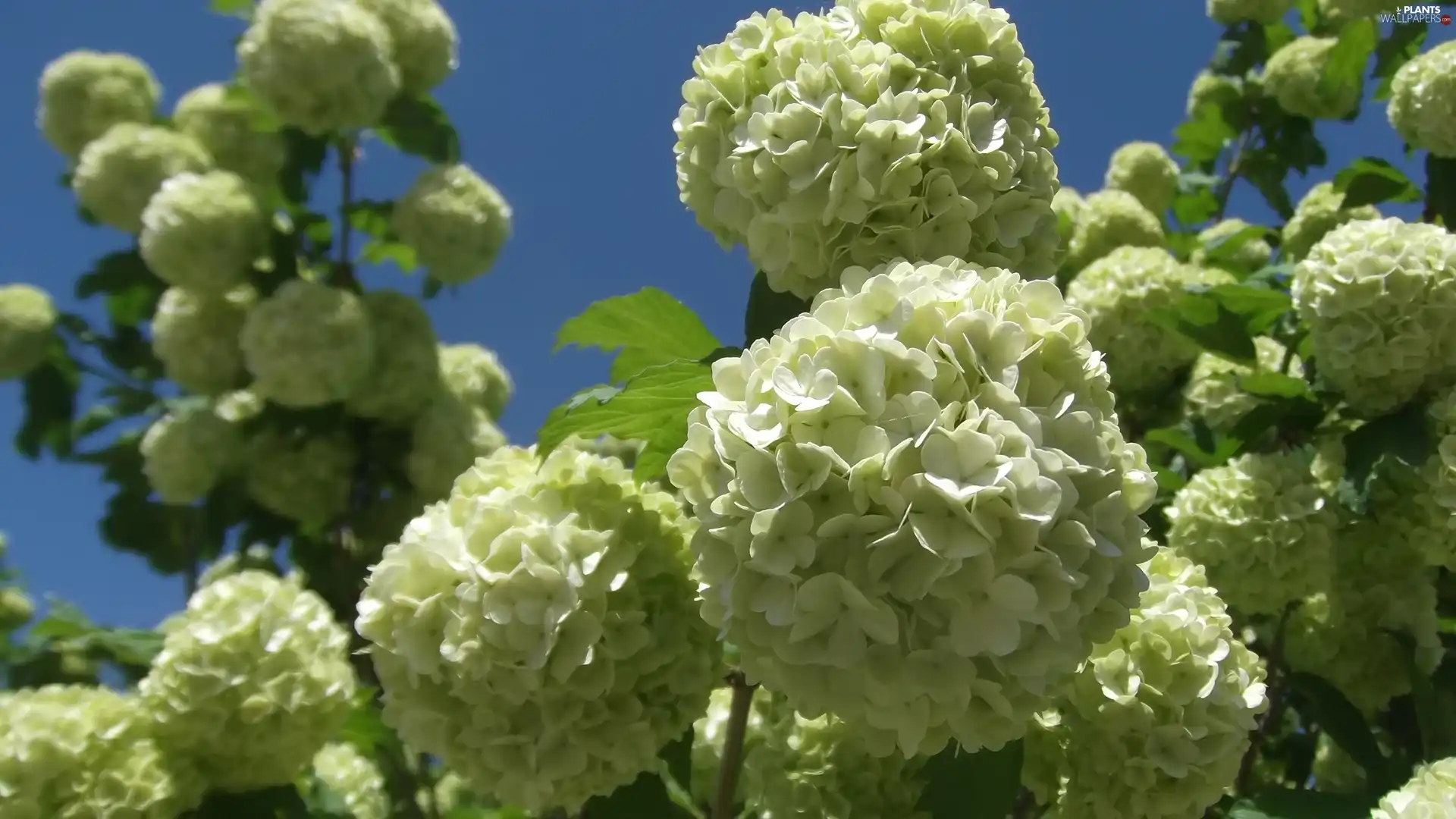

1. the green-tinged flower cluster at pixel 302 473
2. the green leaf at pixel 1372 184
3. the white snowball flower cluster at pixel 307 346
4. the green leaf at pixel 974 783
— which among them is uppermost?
the white snowball flower cluster at pixel 307 346

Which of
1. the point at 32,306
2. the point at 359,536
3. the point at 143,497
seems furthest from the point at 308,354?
the point at 32,306

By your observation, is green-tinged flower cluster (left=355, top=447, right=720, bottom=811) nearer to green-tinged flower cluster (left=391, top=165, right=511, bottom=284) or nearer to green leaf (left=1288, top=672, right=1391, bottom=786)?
green leaf (left=1288, top=672, right=1391, bottom=786)

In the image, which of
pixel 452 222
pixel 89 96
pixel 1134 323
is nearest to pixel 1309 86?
pixel 1134 323

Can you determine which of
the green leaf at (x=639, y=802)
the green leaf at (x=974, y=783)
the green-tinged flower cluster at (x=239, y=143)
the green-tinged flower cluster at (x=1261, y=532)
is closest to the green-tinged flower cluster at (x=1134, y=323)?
the green-tinged flower cluster at (x=1261, y=532)

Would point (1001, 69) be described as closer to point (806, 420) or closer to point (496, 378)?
point (806, 420)

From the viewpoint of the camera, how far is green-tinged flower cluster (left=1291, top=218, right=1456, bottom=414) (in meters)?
1.88

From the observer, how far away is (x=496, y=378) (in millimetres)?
3865

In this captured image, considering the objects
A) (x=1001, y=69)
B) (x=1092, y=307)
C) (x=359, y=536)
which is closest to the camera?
(x=1001, y=69)

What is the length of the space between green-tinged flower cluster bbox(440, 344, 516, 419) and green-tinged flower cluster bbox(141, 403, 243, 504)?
26.3 inches

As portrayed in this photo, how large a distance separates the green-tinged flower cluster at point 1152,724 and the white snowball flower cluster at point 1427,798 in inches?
6.9

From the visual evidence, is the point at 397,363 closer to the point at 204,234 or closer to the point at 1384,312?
the point at 204,234

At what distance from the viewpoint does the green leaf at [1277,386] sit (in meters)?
2.03

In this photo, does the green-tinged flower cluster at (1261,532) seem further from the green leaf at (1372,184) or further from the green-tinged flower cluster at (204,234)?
the green-tinged flower cluster at (204,234)

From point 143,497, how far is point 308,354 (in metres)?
1.25
